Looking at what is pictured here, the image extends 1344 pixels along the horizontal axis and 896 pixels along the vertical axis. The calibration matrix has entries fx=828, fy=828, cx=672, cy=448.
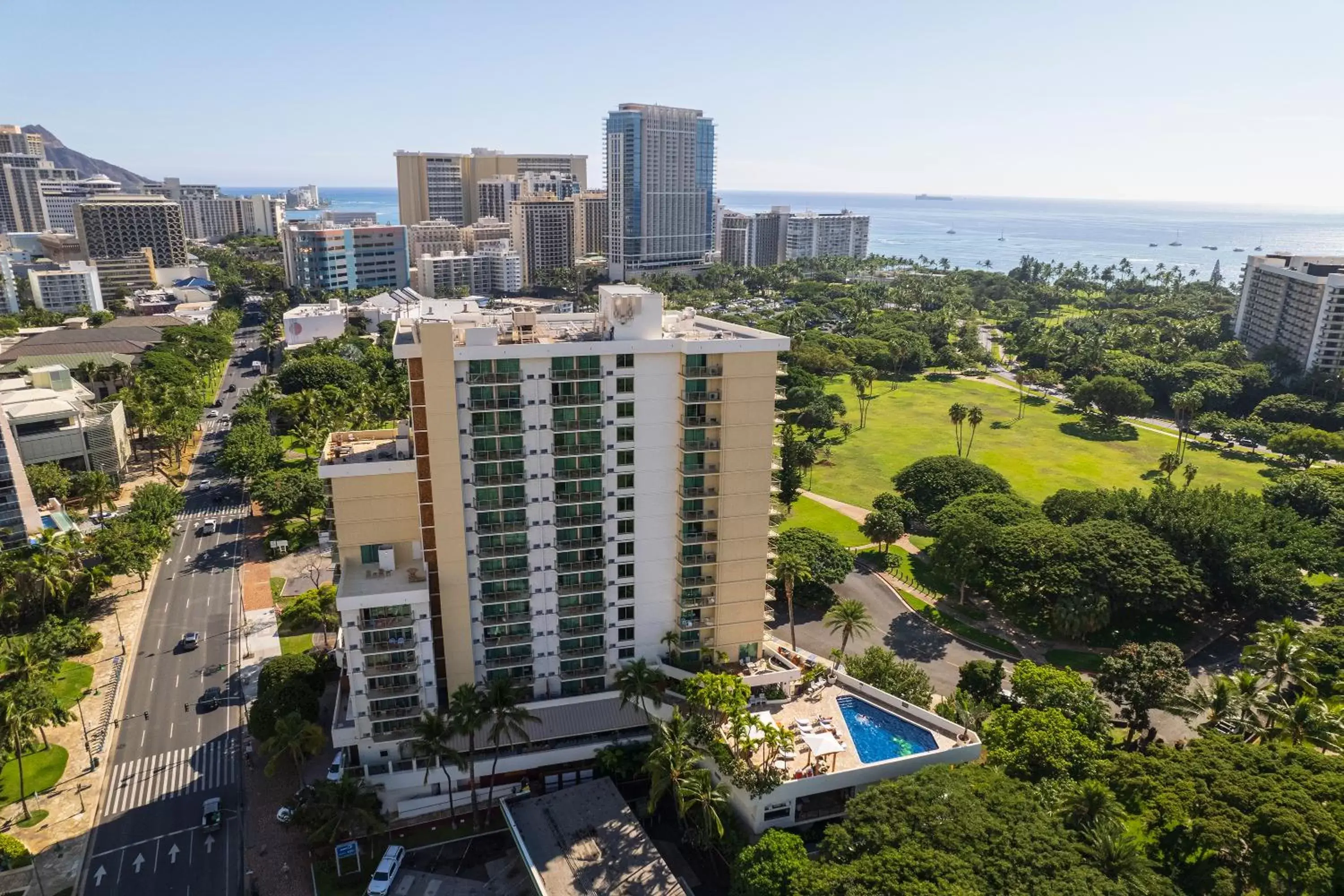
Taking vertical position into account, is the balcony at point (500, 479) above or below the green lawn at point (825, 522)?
above

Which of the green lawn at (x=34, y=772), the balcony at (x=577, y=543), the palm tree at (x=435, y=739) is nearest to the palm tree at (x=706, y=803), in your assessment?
the palm tree at (x=435, y=739)

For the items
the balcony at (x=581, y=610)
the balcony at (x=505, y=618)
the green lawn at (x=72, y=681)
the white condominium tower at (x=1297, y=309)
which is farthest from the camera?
the white condominium tower at (x=1297, y=309)

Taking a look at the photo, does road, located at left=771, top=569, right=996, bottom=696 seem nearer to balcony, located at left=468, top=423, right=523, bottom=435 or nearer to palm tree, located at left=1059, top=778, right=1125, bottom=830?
palm tree, located at left=1059, top=778, right=1125, bottom=830

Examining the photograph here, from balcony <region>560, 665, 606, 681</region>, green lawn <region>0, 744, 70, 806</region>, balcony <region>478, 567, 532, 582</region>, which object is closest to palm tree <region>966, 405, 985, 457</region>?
balcony <region>560, 665, 606, 681</region>

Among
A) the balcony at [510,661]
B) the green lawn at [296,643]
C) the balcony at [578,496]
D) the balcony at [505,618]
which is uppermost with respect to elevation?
the balcony at [578,496]

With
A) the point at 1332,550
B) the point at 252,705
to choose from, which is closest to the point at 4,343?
the point at 252,705

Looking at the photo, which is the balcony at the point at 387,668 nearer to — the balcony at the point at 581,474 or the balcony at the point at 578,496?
the balcony at the point at 578,496
